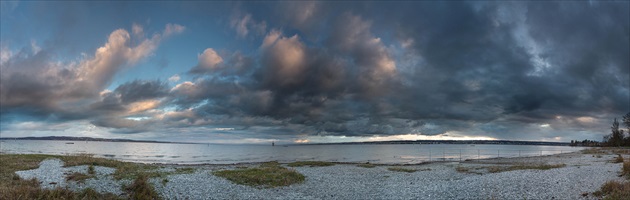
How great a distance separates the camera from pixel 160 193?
2147cm

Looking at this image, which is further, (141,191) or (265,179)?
(265,179)

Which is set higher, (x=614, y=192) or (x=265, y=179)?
(x=614, y=192)

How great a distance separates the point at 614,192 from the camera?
1742 centimetres

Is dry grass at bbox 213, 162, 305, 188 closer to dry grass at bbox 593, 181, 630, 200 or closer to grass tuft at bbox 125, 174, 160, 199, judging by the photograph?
grass tuft at bbox 125, 174, 160, 199

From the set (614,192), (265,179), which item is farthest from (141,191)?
(614,192)

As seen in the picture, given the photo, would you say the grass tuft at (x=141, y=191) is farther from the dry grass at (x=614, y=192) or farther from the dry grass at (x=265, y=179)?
the dry grass at (x=614, y=192)

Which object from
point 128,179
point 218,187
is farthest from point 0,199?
point 218,187

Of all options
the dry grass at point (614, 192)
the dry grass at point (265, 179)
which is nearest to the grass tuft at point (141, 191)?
the dry grass at point (265, 179)

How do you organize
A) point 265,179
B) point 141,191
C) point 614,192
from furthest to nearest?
point 265,179, point 141,191, point 614,192

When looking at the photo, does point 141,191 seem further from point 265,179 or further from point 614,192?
point 614,192

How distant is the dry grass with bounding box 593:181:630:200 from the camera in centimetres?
1638

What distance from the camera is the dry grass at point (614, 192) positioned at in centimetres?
1638

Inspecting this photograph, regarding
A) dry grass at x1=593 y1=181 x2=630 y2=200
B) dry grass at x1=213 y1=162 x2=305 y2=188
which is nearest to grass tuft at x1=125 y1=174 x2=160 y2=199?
dry grass at x1=213 y1=162 x2=305 y2=188

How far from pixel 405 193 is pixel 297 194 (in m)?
7.71
